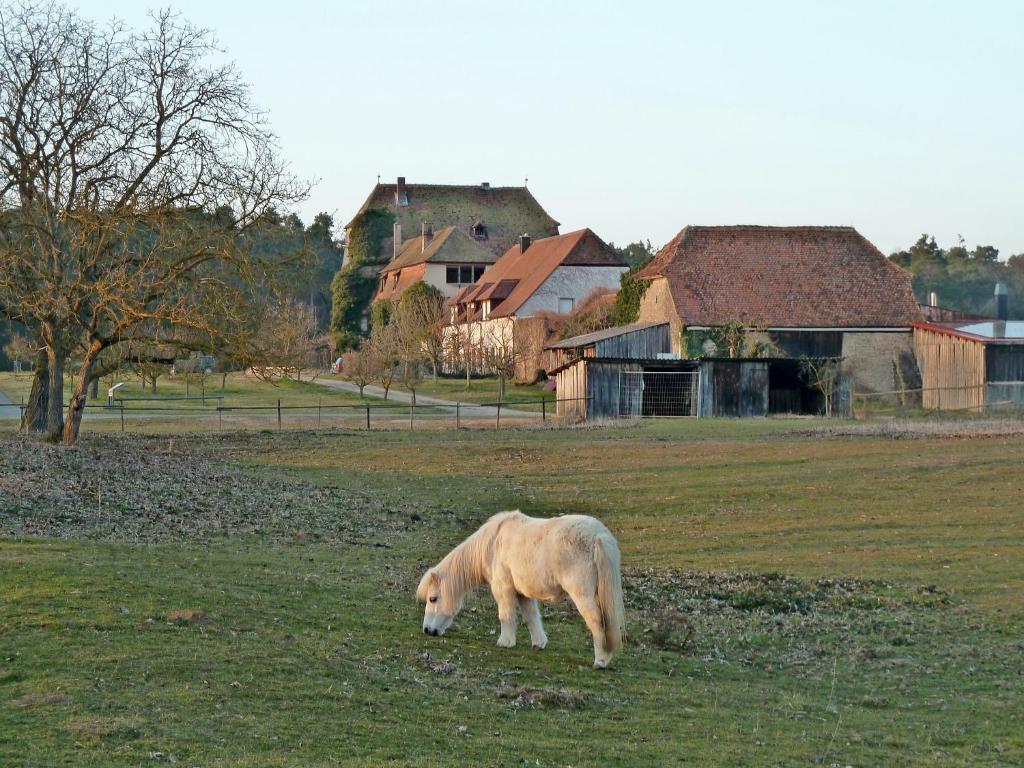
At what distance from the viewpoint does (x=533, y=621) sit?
1149 centimetres

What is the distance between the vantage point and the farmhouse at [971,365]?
49938mm

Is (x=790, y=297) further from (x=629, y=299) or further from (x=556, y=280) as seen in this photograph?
(x=556, y=280)

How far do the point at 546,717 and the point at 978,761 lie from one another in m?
3.01

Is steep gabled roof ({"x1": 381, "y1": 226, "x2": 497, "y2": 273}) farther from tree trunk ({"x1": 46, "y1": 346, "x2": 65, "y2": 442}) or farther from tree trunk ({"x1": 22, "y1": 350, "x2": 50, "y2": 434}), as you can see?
tree trunk ({"x1": 46, "y1": 346, "x2": 65, "y2": 442})

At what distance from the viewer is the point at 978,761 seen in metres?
8.58

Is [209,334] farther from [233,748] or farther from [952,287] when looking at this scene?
[952,287]

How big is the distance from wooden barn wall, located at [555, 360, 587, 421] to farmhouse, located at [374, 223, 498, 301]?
4100cm

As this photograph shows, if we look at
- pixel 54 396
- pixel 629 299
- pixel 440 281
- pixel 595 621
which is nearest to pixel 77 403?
pixel 54 396

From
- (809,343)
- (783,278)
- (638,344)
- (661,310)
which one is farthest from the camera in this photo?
(783,278)

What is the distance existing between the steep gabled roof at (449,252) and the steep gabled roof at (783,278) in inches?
1251

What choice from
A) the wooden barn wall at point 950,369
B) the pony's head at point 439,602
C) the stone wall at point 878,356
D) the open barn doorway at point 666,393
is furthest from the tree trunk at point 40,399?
the stone wall at point 878,356

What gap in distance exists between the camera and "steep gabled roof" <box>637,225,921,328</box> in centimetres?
5747

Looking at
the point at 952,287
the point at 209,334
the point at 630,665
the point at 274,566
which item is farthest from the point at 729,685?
the point at 952,287

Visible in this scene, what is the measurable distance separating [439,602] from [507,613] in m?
0.66
